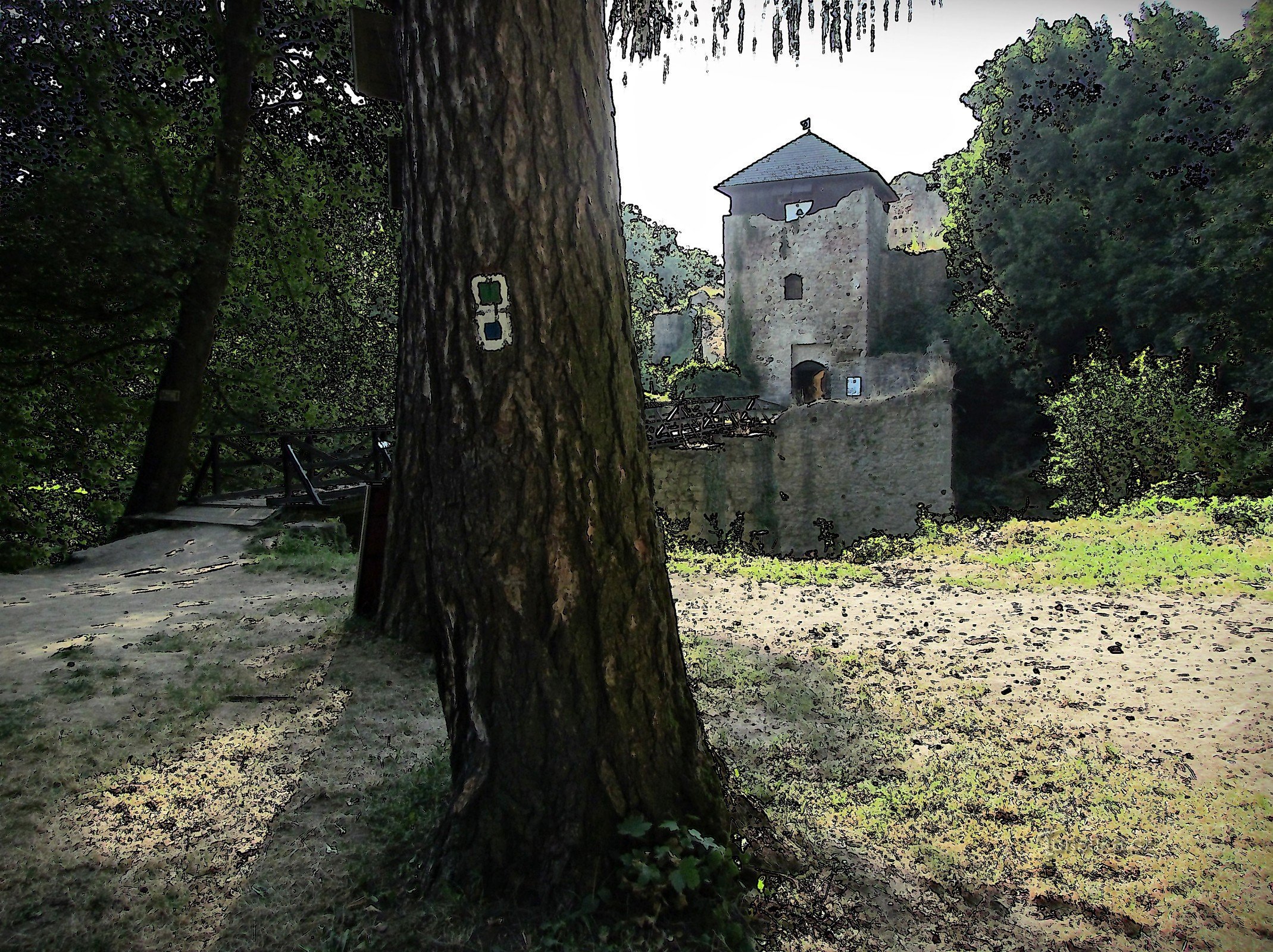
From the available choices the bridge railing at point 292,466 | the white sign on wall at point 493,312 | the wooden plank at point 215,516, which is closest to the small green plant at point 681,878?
the white sign on wall at point 493,312

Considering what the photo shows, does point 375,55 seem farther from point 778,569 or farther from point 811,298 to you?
point 811,298

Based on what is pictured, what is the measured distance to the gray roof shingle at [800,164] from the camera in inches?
1038

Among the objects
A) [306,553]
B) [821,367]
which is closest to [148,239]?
[306,553]

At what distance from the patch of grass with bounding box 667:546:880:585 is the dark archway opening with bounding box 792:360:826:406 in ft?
51.2

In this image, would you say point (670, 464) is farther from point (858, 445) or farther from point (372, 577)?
point (372, 577)

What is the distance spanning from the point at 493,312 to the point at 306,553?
6585mm

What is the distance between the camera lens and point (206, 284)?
9.16 meters

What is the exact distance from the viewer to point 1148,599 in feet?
19.3

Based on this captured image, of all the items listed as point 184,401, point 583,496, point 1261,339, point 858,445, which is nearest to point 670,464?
point 858,445

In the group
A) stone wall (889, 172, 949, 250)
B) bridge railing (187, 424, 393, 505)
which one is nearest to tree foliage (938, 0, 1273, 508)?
stone wall (889, 172, 949, 250)

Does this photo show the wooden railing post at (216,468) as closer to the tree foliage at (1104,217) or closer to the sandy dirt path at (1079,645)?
the sandy dirt path at (1079,645)

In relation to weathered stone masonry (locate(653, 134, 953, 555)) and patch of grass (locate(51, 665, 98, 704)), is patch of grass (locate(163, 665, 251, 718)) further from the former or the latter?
weathered stone masonry (locate(653, 134, 953, 555))

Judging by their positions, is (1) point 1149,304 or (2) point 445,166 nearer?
(2) point 445,166

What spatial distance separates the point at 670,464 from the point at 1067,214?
42.0ft
